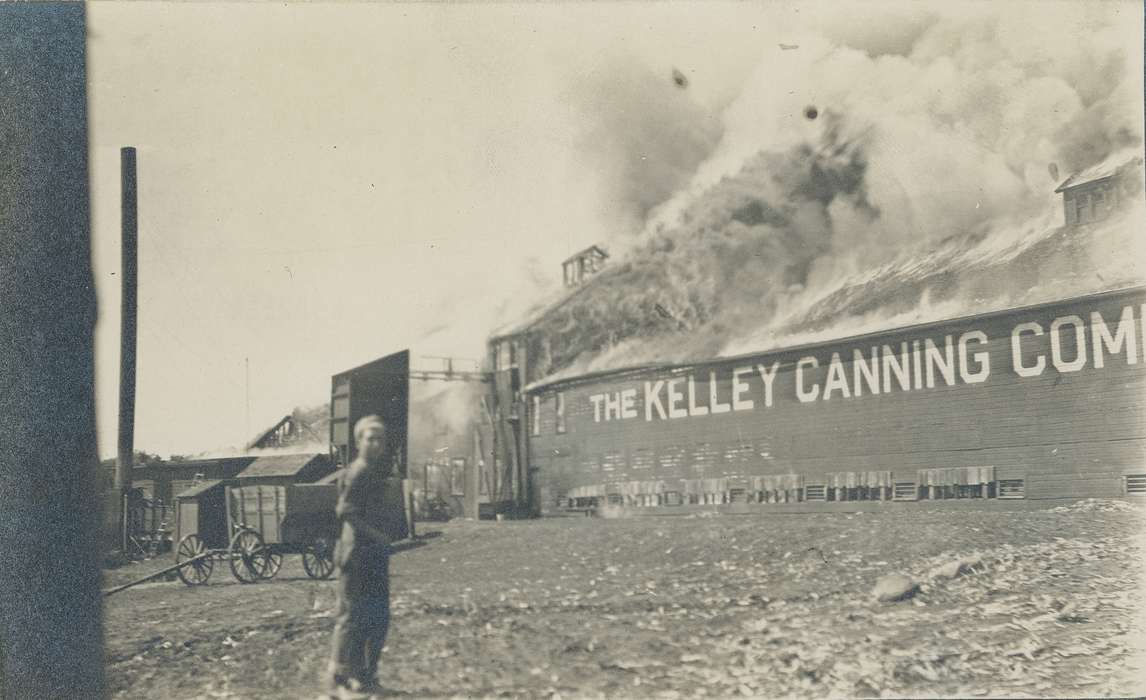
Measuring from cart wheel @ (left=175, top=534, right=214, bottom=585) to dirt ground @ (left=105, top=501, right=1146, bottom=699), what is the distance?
4.5 inches

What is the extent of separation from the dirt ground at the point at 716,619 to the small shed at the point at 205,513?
12.7 inches

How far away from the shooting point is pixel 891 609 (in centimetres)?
789

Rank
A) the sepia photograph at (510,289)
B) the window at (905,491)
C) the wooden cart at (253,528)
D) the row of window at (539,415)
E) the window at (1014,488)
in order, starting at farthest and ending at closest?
the row of window at (539,415)
the window at (905,491)
the window at (1014,488)
the wooden cart at (253,528)
the sepia photograph at (510,289)

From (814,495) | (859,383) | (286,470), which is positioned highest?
(859,383)

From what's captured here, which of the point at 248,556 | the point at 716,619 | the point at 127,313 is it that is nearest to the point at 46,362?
the point at 127,313

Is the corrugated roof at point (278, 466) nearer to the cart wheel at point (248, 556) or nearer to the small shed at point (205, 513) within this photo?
the small shed at point (205, 513)

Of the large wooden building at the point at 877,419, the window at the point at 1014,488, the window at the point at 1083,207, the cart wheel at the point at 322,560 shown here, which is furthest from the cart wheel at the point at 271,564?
the window at the point at 1083,207

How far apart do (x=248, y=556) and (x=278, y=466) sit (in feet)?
2.81

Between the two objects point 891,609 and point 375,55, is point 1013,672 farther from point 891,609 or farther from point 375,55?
point 375,55

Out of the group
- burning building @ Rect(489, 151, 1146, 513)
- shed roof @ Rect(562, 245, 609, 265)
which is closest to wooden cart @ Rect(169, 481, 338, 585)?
burning building @ Rect(489, 151, 1146, 513)

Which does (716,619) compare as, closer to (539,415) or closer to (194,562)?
(539,415)

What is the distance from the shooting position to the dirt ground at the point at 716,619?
7.44m

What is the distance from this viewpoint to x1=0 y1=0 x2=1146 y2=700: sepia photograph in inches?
316

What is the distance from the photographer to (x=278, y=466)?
8742 mm
